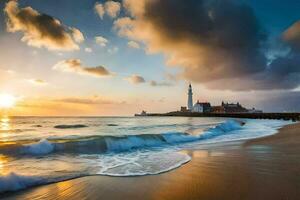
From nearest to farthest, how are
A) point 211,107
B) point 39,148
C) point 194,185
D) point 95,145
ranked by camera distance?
point 194,185, point 39,148, point 95,145, point 211,107

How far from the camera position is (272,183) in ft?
16.9

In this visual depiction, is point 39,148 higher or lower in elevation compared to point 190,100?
lower

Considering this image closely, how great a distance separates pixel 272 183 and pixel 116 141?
8945 millimetres

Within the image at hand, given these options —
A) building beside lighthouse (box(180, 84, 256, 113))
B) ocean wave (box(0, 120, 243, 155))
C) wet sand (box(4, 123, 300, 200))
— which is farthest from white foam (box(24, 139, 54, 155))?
building beside lighthouse (box(180, 84, 256, 113))

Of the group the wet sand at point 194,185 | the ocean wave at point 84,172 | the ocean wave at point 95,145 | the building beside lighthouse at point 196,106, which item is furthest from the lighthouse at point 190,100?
the wet sand at point 194,185

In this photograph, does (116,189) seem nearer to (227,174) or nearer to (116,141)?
(227,174)

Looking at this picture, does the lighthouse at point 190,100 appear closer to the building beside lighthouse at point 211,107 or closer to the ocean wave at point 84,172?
the building beside lighthouse at point 211,107

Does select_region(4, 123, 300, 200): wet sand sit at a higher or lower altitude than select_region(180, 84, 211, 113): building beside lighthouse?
lower

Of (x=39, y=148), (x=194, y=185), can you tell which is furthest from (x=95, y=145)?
(x=194, y=185)

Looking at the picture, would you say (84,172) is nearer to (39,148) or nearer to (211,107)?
(39,148)

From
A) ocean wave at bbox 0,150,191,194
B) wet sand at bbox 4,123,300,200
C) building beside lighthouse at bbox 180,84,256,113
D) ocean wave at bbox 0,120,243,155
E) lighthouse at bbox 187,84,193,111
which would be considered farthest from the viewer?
lighthouse at bbox 187,84,193,111

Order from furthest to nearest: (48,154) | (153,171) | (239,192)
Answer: (48,154) < (153,171) < (239,192)

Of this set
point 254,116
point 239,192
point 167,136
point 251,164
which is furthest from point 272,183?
point 254,116

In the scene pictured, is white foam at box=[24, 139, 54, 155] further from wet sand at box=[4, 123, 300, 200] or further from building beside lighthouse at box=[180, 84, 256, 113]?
building beside lighthouse at box=[180, 84, 256, 113]
